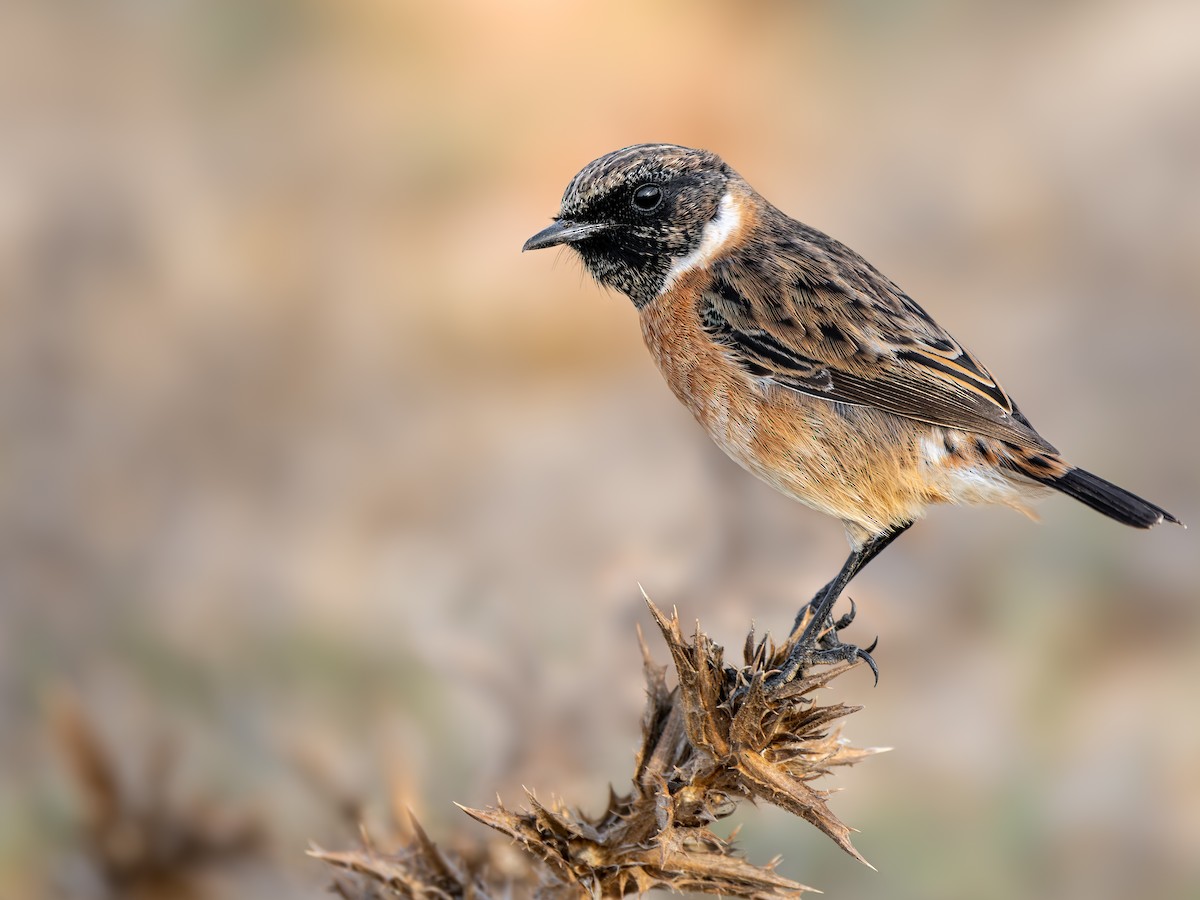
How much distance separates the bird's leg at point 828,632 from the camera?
2.31 metres

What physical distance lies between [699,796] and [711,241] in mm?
1341

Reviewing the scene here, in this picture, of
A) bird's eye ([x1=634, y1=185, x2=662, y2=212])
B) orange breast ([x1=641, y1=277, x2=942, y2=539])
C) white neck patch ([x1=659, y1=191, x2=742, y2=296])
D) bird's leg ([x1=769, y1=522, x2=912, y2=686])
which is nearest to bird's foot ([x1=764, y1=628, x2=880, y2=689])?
bird's leg ([x1=769, y1=522, x2=912, y2=686])

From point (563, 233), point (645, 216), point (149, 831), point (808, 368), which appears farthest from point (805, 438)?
point (149, 831)

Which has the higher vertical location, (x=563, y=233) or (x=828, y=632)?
(x=563, y=233)

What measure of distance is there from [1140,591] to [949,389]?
101 inches

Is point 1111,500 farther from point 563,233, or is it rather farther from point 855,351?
point 563,233

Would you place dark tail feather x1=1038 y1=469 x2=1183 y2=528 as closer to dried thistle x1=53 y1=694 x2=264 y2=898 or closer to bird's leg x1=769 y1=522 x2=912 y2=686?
bird's leg x1=769 y1=522 x2=912 y2=686

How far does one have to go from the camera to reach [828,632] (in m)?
2.56

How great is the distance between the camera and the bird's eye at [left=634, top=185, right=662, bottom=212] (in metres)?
2.60

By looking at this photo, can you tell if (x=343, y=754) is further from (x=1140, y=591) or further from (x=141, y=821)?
(x=1140, y=591)

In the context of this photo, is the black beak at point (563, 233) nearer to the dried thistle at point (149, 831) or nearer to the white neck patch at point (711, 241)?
the white neck patch at point (711, 241)

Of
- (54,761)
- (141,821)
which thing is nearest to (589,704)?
(141,821)

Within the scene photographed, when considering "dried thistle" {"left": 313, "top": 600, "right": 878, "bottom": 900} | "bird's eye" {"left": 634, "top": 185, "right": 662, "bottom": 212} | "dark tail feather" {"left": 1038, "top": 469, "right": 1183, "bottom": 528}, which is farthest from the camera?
"bird's eye" {"left": 634, "top": 185, "right": 662, "bottom": 212}

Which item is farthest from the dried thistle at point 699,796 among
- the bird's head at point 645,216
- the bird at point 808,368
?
the bird's head at point 645,216
